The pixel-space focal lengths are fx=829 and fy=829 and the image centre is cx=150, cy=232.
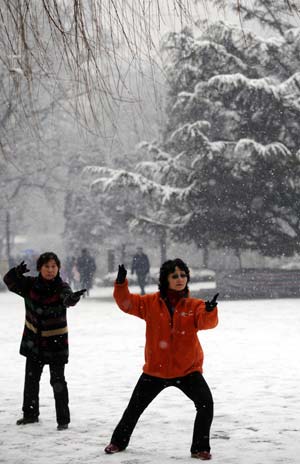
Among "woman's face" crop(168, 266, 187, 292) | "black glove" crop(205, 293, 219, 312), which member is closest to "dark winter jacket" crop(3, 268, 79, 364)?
"woman's face" crop(168, 266, 187, 292)

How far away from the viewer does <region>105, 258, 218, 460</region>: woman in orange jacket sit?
5684 mm

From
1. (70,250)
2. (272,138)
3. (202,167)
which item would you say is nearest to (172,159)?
(202,167)

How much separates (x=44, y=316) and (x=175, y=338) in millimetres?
1554

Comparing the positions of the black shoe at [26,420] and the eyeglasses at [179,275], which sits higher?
the eyeglasses at [179,275]

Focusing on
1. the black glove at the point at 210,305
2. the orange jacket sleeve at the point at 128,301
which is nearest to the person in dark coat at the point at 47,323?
the orange jacket sleeve at the point at 128,301

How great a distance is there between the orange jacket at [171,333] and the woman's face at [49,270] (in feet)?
4.15

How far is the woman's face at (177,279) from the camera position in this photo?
575cm

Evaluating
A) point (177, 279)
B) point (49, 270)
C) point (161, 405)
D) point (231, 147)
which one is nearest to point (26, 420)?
point (49, 270)

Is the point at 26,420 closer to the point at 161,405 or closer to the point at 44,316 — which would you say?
the point at 44,316

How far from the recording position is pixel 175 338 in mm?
5695

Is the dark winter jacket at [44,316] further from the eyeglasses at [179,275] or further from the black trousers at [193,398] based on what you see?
the eyeglasses at [179,275]

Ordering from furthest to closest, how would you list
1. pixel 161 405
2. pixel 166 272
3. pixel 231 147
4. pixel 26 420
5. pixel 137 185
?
1. pixel 231 147
2. pixel 137 185
3. pixel 161 405
4. pixel 26 420
5. pixel 166 272

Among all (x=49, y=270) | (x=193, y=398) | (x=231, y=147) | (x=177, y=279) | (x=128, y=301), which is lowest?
(x=193, y=398)

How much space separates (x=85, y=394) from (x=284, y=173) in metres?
18.9
